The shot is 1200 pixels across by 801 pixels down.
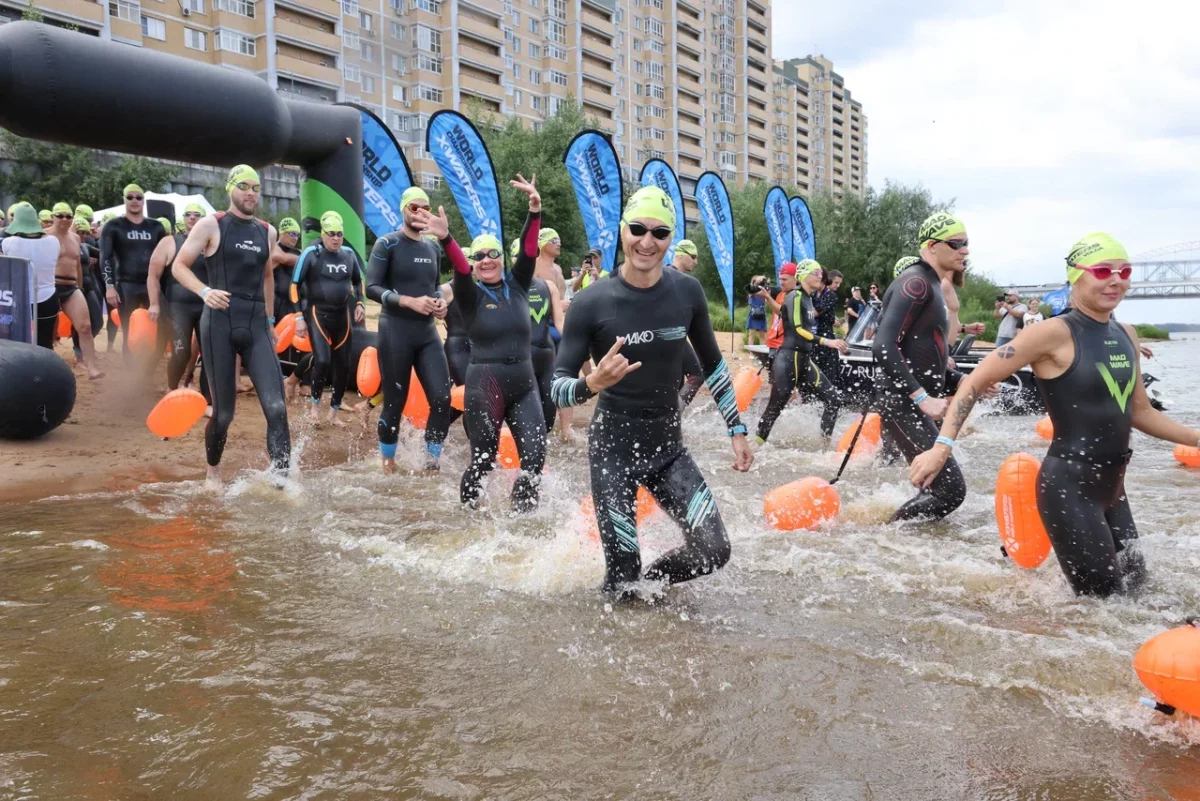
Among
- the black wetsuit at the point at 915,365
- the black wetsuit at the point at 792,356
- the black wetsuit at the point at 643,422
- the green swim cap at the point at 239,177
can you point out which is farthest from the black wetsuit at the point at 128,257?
the black wetsuit at the point at 915,365

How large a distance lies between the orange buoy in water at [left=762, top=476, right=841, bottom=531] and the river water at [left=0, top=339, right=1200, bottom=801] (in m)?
0.09

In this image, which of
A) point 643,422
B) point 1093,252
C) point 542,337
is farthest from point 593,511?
point 542,337

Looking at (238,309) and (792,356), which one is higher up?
(238,309)

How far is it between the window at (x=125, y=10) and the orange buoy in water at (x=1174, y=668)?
49214 mm

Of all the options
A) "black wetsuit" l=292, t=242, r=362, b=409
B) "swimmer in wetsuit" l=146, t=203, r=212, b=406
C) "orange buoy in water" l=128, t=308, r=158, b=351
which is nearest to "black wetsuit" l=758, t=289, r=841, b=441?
"black wetsuit" l=292, t=242, r=362, b=409

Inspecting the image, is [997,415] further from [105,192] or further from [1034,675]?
[105,192]

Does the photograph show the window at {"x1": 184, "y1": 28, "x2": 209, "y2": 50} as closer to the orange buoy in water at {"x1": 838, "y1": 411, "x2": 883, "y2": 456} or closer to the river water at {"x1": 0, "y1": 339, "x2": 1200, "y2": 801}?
the river water at {"x1": 0, "y1": 339, "x2": 1200, "y2": 801}

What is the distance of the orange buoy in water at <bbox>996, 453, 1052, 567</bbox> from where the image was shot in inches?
169

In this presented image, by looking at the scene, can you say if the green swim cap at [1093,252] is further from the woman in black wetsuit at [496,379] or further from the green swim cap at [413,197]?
the green swim cap at [413,197]

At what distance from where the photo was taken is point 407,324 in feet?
23.3

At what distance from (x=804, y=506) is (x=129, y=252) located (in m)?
8.48

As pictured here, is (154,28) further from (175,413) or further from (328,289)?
(175,413)

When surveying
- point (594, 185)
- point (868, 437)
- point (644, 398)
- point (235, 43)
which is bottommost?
point (868, 437)

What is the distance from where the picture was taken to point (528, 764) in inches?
106
